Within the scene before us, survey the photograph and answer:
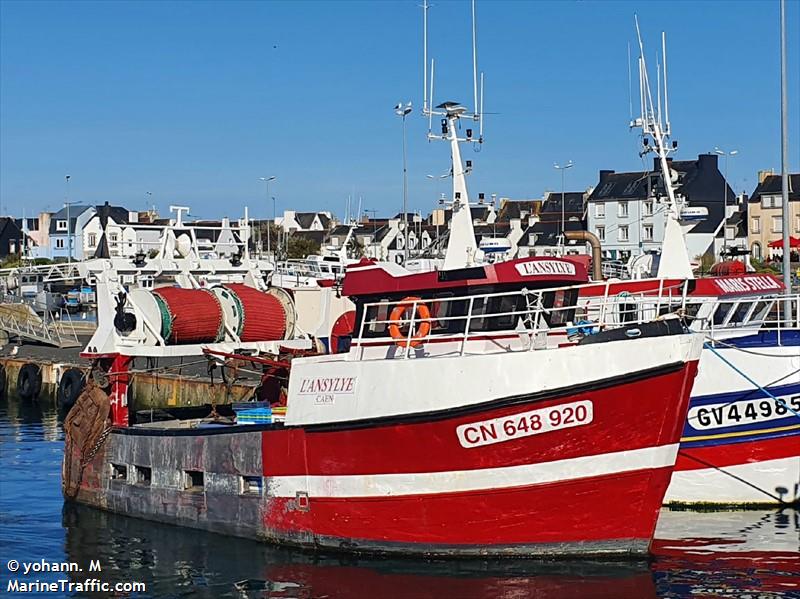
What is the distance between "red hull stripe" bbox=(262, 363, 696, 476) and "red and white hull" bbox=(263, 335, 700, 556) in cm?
1

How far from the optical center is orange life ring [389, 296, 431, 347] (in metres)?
15.8

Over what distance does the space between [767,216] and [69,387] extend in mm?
51326

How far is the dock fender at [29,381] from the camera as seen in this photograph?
39781 millimetres

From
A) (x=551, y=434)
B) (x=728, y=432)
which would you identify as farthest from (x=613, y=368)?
(x=728, y=432)

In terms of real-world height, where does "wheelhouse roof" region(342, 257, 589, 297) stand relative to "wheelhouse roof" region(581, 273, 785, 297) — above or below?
above

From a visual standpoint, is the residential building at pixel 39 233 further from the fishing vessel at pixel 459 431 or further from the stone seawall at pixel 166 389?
the fishing vessel at pixel 459 431

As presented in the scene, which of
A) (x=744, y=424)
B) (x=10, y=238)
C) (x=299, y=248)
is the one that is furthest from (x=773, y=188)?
(x=10, y=238)

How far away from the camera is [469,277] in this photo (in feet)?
52.0

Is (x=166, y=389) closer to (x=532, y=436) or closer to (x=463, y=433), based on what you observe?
(x=463, y=433)


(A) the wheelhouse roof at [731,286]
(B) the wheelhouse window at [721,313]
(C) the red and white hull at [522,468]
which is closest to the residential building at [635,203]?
(A) the wheelhouse roof at [731,286]

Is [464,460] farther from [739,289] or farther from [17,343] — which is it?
[17,343]

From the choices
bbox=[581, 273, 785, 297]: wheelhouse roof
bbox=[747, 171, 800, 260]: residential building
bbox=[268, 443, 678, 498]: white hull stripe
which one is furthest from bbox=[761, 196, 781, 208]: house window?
bbox=[268, 443, 678, 498]: white hull stripe

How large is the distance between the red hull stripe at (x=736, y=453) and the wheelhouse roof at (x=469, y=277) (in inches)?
187

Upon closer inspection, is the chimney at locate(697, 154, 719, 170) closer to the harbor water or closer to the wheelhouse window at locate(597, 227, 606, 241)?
the wheelhouse window at locate(597, 227, 606, 241)
